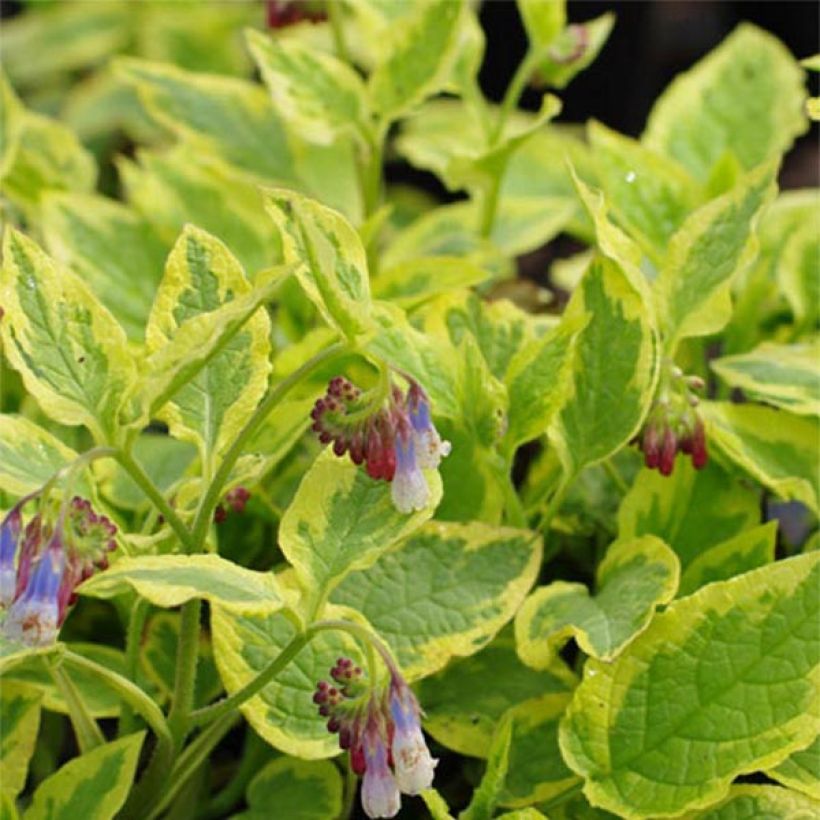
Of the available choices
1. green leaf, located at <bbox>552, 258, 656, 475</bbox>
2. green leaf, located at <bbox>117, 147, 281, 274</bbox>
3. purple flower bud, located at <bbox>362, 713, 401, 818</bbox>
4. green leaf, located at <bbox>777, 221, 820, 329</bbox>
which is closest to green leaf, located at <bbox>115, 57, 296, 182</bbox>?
green leaf, located at <bbox>117, 147, 281, 274</bbox>

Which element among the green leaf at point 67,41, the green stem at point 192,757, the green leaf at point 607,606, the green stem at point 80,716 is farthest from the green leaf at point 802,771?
the green leaf at point 67,41

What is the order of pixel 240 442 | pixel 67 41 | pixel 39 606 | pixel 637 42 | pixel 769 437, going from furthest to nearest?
pixel 637 42 < pixel 67 41 < pixel 769 437 < pixel 240 442 < pixel 39 606

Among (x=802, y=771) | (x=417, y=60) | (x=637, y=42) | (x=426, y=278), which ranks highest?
(x=417, y=60)

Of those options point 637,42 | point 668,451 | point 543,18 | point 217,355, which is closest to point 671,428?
point 668,451

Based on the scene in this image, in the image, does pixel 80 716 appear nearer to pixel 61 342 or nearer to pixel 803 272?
pixel 61 342

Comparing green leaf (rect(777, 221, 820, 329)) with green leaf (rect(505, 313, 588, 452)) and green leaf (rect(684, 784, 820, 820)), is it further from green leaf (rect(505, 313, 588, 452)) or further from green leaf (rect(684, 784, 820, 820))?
green leaf (rect(684, 784, 820, 820))

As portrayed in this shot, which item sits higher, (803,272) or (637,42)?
(803,272)

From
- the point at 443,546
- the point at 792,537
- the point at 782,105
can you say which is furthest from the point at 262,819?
the point at 782,105
